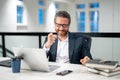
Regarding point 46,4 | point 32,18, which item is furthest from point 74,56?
point 46,4

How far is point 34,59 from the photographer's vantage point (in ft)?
5.17

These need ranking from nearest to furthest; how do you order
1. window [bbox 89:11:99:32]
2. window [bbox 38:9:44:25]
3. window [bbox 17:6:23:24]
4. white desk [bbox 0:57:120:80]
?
white desk [bbox 0:57:120:80] → window [bbox 17:6:23:24] → window [bbox 38:9:44:25] → window [bbox 89:11:99:32]

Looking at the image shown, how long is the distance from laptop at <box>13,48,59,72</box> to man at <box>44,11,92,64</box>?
0.39 metres

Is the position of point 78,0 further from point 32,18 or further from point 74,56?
point 74,56

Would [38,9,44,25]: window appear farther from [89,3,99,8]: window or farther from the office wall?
[89,3,99,8]: window

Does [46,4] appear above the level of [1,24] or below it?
above

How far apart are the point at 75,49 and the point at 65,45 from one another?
0.36 ft

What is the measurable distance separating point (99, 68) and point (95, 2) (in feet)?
34.3

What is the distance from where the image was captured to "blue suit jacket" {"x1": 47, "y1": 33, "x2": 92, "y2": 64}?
2.04m

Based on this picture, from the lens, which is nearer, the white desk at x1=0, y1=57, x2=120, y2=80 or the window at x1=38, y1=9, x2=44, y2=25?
the white desk at x1=0, y1=57, x2=120, y2=80

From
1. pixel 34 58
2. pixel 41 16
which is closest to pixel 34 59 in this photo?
pixel 34 58

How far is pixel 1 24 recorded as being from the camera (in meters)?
7.17

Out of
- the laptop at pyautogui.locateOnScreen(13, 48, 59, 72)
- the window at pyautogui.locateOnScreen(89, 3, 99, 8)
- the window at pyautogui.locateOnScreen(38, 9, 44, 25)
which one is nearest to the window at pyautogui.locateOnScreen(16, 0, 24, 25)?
the window at pyautogui.locateOnScreen(38, 9, 44, 25)

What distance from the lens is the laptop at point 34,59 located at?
1526 mm
